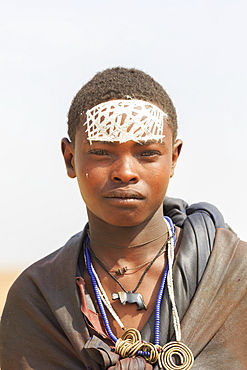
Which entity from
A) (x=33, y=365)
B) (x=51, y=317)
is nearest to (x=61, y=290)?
(x=51, y=317)

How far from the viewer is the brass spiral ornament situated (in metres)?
4.02

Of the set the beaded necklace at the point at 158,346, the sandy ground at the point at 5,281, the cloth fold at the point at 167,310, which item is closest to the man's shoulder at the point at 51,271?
the cloth fold at the point at 167,310

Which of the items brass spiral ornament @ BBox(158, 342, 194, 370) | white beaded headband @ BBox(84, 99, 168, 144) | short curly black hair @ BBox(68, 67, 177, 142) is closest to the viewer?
brass spiral ornament @ BBox(158, 342, 194, 370)

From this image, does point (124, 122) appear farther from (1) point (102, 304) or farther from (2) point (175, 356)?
(2) point (175, 356)

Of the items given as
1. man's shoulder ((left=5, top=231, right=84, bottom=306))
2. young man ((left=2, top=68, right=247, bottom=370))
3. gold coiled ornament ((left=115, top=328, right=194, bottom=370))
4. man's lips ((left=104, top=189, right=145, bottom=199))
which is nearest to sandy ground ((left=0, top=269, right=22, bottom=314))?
man's shoulder ((left=5, top=231, right=84, bottom=306))

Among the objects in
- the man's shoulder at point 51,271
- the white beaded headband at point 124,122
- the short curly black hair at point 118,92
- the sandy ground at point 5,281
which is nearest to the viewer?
the white beaded headband at point 124,122

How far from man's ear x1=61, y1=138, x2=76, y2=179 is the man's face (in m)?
0.21

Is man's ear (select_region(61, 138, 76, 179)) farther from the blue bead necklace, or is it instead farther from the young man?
the blue bead necklace

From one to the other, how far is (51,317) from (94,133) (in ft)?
3.68

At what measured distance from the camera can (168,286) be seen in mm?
4211

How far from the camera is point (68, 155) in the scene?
14.8 ft

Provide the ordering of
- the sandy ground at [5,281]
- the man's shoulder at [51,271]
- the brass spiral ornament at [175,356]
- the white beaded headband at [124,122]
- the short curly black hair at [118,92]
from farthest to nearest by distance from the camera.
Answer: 1. the sandy ground at [5,281]
2. the man's shoulder at [51,271]
3. the short curly black hair at [118,92]
4. the white beaded headband at [124,122]
5. the brass spiral ornament at [175,356]

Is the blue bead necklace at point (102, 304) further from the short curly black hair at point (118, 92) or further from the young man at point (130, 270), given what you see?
the short curly black hair at point (118, 92)

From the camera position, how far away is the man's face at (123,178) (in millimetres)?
4090
